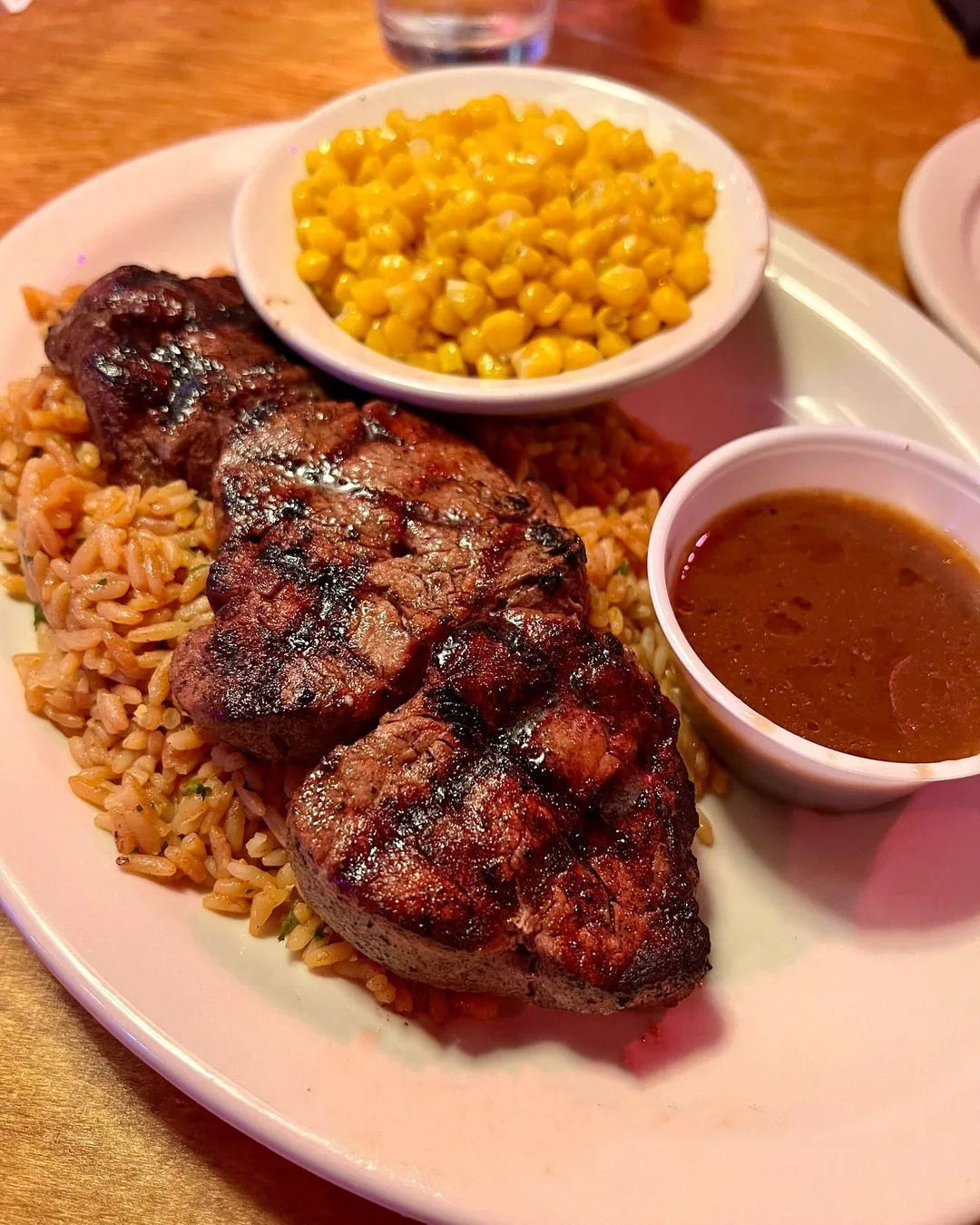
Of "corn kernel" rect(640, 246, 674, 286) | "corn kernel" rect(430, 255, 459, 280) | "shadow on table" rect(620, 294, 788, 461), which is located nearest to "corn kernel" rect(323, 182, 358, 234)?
"corn kernel" rect(430, 255, 459, 280)

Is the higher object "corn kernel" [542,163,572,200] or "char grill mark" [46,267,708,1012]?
"corn kernel" [542,163,572,200]

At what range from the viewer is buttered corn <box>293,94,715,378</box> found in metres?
2.99

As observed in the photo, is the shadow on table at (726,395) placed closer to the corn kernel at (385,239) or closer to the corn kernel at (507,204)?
the corn kernel at (507,204)

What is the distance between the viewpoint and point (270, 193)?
323 centimetres

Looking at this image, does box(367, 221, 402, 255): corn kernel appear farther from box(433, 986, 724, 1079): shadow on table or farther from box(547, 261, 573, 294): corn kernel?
box(433, 986, 724, 1079): shadow on table

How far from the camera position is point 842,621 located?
8.57ft

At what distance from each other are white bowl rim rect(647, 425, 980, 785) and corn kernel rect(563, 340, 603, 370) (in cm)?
55

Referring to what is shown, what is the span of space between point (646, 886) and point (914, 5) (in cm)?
591

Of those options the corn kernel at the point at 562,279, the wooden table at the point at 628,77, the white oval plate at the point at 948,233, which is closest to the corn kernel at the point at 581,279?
the corn kernel at the point at 562,279

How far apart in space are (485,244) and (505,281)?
0.13 meters

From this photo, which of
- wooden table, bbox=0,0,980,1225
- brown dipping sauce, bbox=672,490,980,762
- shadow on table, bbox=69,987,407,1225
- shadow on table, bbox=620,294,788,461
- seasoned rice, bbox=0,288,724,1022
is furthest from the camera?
wooden table, bbox=0,0,980,1225

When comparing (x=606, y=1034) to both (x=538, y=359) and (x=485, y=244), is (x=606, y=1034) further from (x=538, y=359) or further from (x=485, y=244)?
(x=485, y=244)

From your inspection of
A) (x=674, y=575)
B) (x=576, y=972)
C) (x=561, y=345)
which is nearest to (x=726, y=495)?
(x=674, y=575)

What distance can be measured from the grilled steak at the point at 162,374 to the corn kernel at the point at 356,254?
41cm
